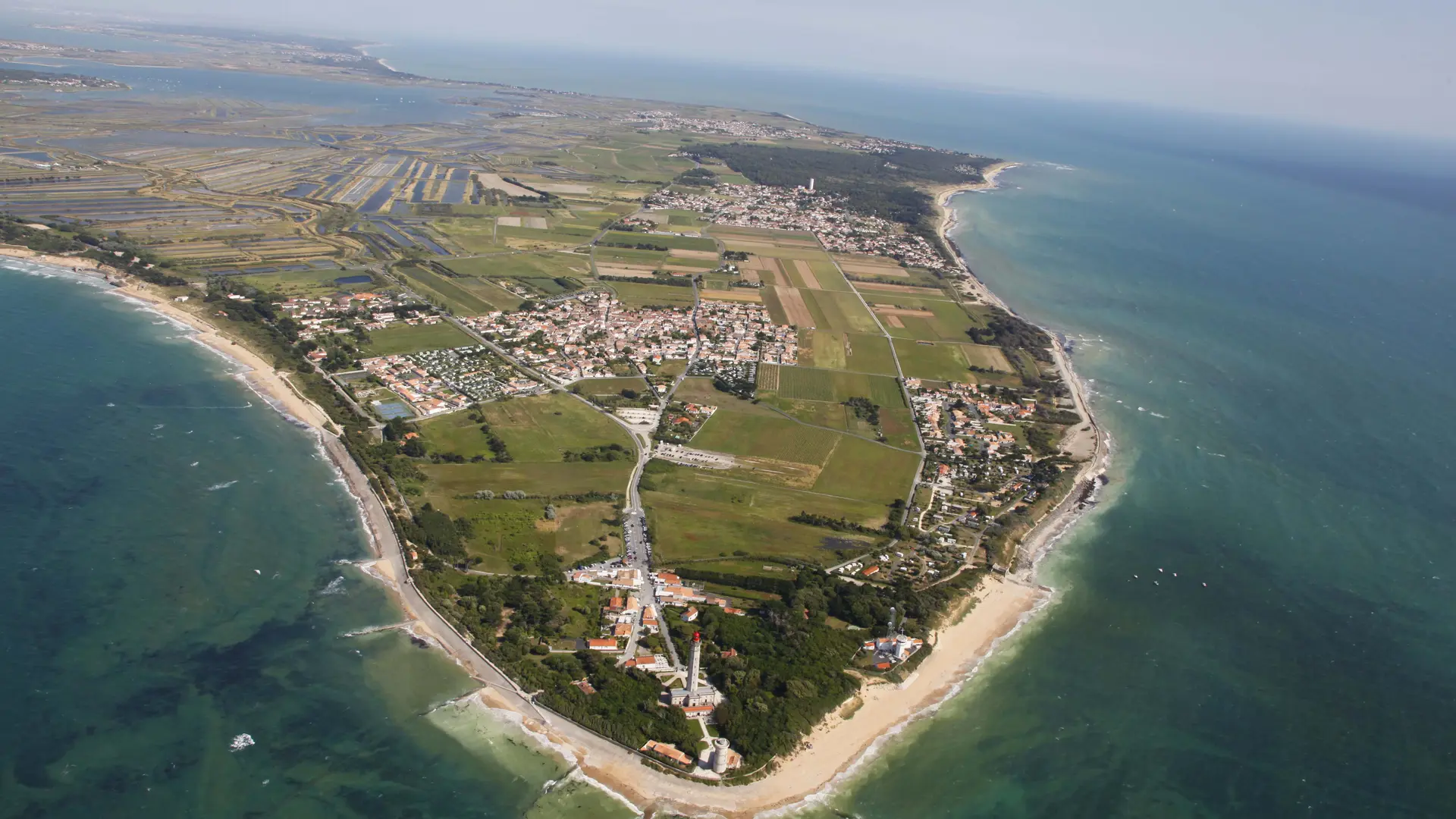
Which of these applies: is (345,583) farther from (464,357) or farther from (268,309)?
(268,309)

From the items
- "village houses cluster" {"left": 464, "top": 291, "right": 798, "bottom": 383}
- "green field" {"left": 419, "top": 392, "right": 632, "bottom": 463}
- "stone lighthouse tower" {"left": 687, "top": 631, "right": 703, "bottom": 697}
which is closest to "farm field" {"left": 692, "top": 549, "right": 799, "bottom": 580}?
"stone lighthouse tower" {"left": 687, "top": 631, "right": 703, "bottom": 697}

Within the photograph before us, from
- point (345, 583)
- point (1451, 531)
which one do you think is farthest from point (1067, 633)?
point (345, 583)

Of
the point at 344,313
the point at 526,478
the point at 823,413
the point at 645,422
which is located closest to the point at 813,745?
the point at 526,478

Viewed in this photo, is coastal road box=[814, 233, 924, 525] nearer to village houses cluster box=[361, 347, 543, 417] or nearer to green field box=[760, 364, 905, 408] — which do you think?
green field box=[760, 364, 905, 408]

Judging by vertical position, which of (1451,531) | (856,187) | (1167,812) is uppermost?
(856,187)

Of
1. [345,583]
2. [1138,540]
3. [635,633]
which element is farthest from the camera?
[1138,540]

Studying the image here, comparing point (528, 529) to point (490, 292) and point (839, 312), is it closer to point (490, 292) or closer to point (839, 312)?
point (490, 292)
